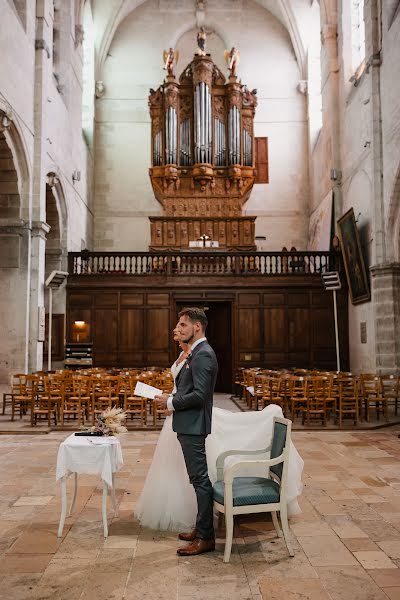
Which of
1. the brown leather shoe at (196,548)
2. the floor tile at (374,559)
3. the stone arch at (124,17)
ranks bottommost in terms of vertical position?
the floor tile at (374,559)

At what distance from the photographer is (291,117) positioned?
894 inches

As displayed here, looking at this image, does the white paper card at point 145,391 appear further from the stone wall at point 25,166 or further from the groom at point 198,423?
the stone wall at point 25,166

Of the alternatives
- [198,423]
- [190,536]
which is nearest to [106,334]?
[190,536]

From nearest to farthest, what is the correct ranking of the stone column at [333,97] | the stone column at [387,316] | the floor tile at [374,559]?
1. the floor tile at [374,559]
2. the stone column at [387,316]
3. the stone column at [333,97]

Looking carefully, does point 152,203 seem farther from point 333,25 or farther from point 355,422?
point 355,422

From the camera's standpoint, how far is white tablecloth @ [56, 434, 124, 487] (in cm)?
416

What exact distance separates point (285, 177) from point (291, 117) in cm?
245

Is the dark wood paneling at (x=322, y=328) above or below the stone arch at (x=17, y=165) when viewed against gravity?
below

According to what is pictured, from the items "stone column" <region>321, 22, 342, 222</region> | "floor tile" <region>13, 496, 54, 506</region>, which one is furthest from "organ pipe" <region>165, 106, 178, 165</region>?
"floor tile" <region>13, 496, 54, 506</region>

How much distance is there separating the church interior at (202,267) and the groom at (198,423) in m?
0.17

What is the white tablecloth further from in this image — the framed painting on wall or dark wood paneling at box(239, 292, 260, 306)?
dark wood paneling at box(239, 292, 260, 306)

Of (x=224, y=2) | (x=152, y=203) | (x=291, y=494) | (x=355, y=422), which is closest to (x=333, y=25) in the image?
(x=224, y=2)

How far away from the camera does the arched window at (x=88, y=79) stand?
21.2 meters

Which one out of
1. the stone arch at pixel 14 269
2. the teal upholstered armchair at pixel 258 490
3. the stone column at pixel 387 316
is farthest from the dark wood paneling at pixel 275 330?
the teal upholstered armchair at pixel 258 490
